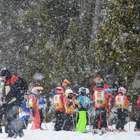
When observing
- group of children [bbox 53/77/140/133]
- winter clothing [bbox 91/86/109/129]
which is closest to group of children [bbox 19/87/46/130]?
group of children [bbox 53/77/140/133]

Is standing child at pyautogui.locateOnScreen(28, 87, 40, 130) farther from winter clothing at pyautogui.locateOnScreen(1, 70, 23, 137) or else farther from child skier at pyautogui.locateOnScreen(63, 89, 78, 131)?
winter clothing at pyautogui.locateOnScreen(1, 70, 23, 137)

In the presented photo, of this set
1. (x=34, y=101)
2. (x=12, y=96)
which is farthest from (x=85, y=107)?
(x=12, y=96)

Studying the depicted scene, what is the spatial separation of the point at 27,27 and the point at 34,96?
1318 centimetres

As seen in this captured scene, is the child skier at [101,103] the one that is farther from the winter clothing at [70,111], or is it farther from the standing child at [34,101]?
the standing child at [34,101]

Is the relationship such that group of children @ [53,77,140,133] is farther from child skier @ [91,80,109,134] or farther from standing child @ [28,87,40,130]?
standing child @ [28,87,40,130]

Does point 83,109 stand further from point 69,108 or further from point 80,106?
point 69,108

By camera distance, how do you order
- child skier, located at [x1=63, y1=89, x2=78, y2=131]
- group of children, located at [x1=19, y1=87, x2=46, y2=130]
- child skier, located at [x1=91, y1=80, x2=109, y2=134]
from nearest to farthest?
child skier, located at [x1=91, y1=80, x2=109, y2=134], group of children, located at [x1=19, y1=87, x2=46, y2=130], child skier, located at [x1=63, y1=89, x2=78, y2=131]

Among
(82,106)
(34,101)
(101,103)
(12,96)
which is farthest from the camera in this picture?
(34,101)

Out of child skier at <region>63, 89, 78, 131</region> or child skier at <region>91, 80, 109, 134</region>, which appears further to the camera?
Result: child skier at <region>63, 89, 78, 131</region>

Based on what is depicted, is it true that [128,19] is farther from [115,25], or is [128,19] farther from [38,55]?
[38,55]

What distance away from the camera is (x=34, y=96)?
1670cm

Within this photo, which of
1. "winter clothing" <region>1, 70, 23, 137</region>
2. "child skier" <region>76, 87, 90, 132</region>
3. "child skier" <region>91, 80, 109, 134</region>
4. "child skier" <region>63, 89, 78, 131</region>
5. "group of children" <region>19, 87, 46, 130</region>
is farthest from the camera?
"child skier" <region>63, 89, 78, 131</region>

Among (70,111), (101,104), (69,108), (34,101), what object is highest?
(34,101)

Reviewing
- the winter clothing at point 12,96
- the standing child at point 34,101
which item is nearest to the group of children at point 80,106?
the standing child at point 34,101
